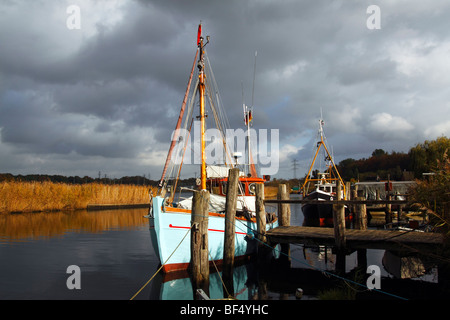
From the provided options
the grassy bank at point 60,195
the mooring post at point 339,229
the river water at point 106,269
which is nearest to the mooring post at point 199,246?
the river water at point 106,269

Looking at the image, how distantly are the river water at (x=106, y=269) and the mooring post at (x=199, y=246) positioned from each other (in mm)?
1098

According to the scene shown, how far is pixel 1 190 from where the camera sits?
105 feet

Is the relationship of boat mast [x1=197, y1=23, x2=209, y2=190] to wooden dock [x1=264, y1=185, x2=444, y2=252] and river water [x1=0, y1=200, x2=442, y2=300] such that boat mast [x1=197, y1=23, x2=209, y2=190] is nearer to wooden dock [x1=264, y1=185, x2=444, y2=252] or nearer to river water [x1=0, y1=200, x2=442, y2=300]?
wooden dock [x1=264, y1=185, x2=444, y2=252]

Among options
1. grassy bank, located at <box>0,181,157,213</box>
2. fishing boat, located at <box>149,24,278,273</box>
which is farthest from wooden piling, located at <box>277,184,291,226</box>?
grassy bank, located at <box>0,181,157,213</box>

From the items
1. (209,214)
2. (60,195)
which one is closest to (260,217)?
(209,214)

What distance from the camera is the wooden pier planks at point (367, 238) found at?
9.66 m

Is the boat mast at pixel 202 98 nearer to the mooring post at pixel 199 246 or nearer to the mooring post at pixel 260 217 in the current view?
the mooring post at pixel 260 217

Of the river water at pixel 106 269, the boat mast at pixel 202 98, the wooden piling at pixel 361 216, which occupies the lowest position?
the river water at pixel 106 269

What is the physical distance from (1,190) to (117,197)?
12.5m

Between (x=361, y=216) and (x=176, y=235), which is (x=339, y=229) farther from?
(x=361, y=216)

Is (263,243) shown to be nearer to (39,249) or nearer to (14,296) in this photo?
(14,296)

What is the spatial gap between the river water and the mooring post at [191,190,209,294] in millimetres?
1098

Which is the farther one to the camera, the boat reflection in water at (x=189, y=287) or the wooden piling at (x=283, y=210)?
the wooden piling at (x=283, y=210)
